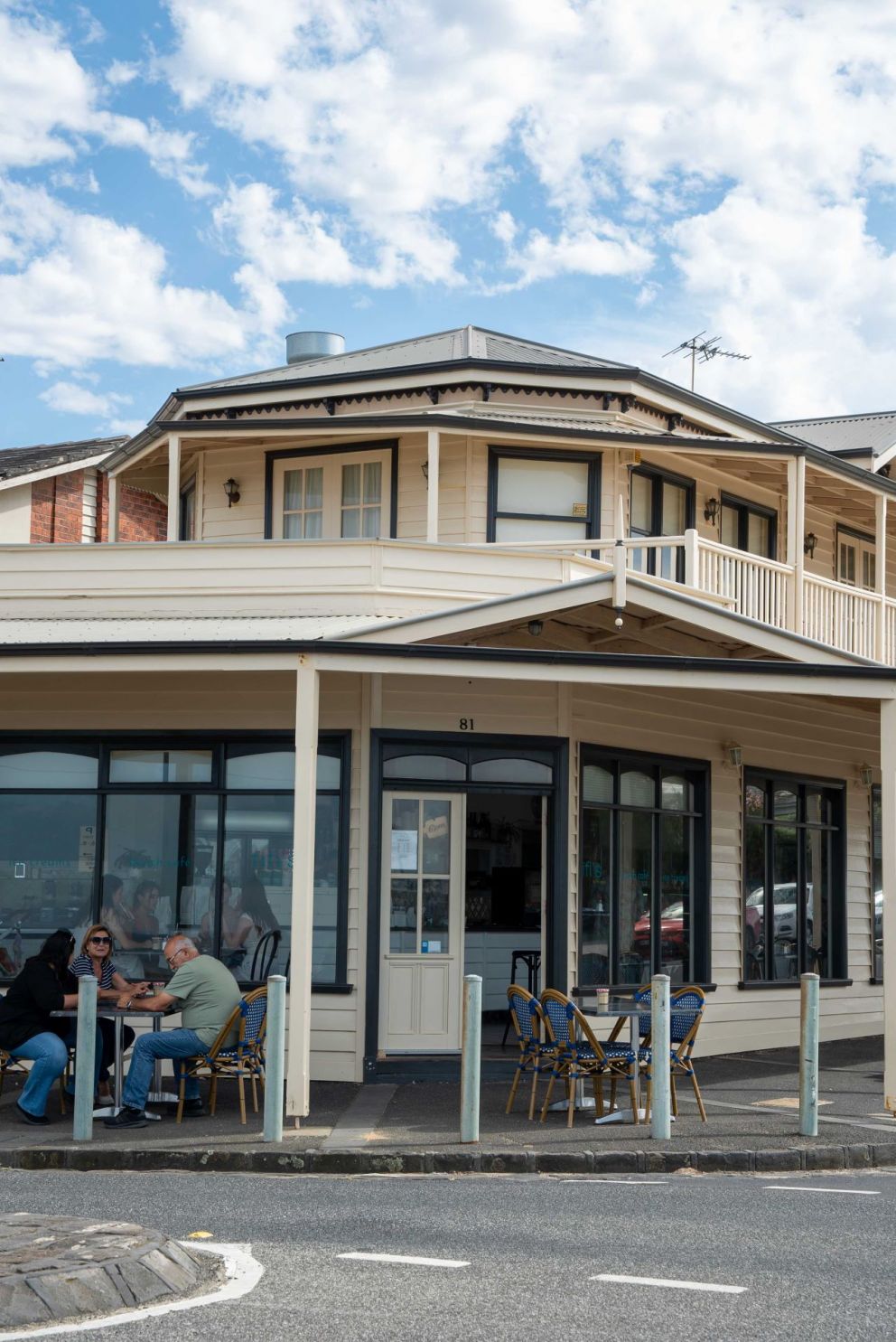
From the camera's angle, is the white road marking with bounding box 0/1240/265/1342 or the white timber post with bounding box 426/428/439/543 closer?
the white road marking with bounding box 0/1240/265/1342

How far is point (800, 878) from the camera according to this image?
18391 millimetres

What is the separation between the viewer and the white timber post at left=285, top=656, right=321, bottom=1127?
1123 centimetres

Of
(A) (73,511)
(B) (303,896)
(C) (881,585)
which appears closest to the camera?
(B) (303,896)

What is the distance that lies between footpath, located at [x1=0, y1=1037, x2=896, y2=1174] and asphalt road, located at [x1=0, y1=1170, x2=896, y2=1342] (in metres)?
0.31

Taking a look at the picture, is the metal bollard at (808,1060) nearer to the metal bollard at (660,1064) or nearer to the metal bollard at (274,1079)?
the metal bollard at (660,1064)

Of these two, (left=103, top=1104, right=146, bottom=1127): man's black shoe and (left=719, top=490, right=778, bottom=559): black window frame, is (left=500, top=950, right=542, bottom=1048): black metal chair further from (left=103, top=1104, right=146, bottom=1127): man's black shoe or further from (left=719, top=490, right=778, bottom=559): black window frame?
(left=103, top=1104, right=146, bottom=1127): man's black shoe

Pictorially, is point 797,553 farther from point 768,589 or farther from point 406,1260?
point 406,1260

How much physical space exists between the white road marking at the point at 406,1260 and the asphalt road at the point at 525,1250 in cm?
4

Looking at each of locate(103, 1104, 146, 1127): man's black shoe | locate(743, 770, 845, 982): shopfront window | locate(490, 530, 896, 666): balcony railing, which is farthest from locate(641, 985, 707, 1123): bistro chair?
locate(743, 770, 845, 982): shopfront window

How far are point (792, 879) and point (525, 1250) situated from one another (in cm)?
1181

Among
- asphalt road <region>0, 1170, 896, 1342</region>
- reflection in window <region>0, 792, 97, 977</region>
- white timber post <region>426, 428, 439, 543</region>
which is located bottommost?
asphalt road <region>0, 1170, 896, 1342</region>

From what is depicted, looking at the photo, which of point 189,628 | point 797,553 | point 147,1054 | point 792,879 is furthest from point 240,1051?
point 792,879

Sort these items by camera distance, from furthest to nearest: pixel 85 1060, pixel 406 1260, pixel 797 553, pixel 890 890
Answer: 1. pixel 797 553
2. pixel 890 890
3. pixel 85 1060
4. pixel 406 1260

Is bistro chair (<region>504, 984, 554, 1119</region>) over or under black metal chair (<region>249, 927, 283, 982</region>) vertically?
under
